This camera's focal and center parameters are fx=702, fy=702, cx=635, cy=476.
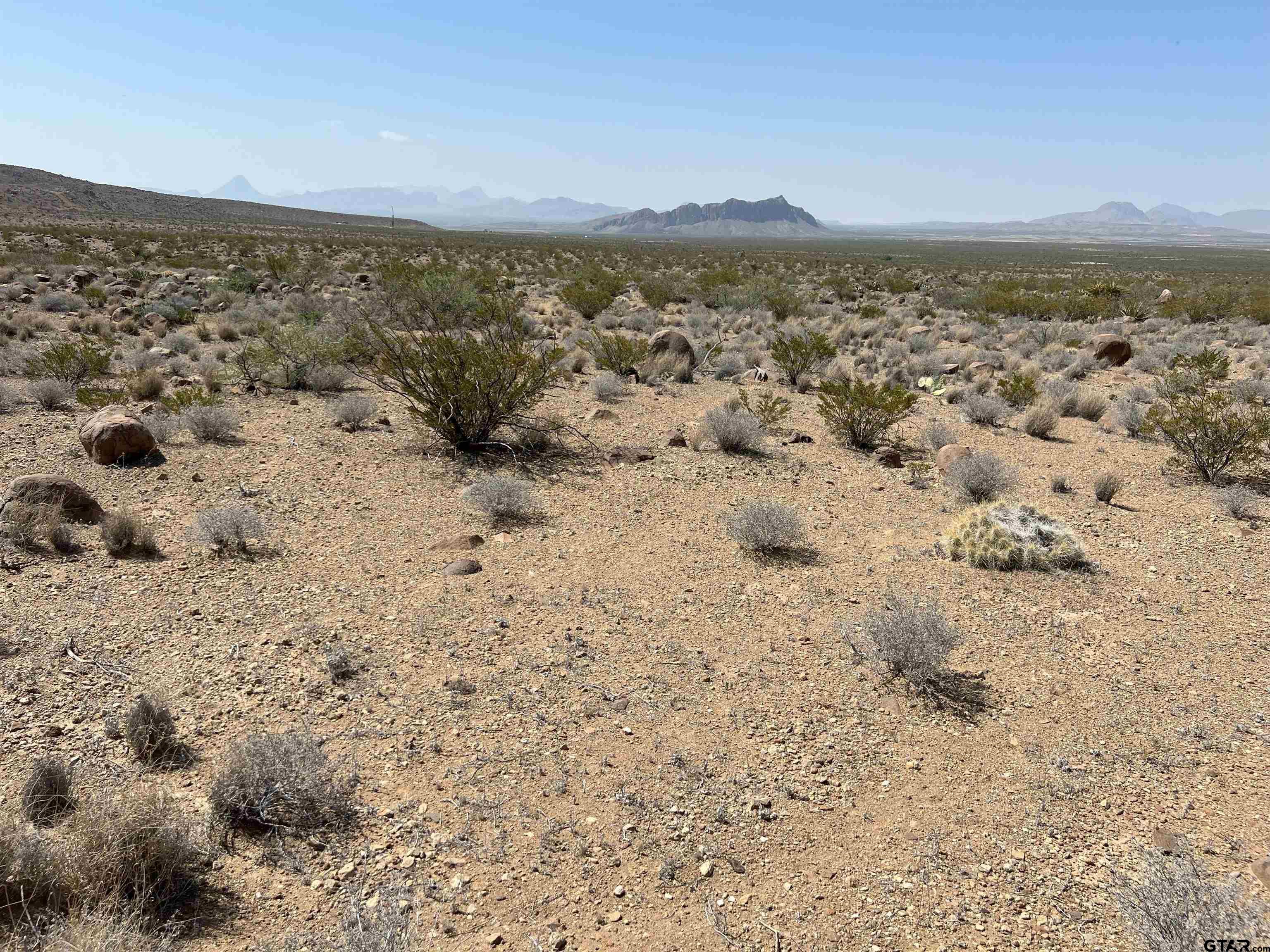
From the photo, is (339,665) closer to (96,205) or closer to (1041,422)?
(1041,422)

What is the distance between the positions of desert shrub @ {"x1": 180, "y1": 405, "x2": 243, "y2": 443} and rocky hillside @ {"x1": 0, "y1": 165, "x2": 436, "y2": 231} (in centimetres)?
6394

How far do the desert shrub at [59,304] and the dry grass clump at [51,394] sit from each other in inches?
391

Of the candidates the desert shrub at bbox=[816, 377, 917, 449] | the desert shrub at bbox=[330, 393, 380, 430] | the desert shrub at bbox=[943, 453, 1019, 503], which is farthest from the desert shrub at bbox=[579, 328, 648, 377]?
the desert shrub at bbox=[943, 453, 1019, 503]

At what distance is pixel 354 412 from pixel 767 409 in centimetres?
597

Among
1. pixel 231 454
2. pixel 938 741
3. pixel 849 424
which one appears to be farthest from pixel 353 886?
pixel 849 424

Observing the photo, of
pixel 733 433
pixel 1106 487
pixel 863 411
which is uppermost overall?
pixel 863 411

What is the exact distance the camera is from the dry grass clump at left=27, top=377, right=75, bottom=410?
9.73 meters

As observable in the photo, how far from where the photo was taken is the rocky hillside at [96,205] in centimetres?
6175

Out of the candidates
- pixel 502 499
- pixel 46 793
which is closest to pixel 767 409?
pixel 502 499

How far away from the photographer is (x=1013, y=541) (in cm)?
639

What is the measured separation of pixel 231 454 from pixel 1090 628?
30.2ft

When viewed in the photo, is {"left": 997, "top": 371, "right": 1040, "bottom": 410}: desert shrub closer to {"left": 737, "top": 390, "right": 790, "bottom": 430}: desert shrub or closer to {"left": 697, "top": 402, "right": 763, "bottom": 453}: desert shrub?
{"left": 737, "top": 390, "right": 790, "bottom": 430}: desert shrub

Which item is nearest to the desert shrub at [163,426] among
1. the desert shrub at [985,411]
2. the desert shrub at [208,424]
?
the desert shrub at [208,424]

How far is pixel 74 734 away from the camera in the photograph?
Answer: 384 cm
